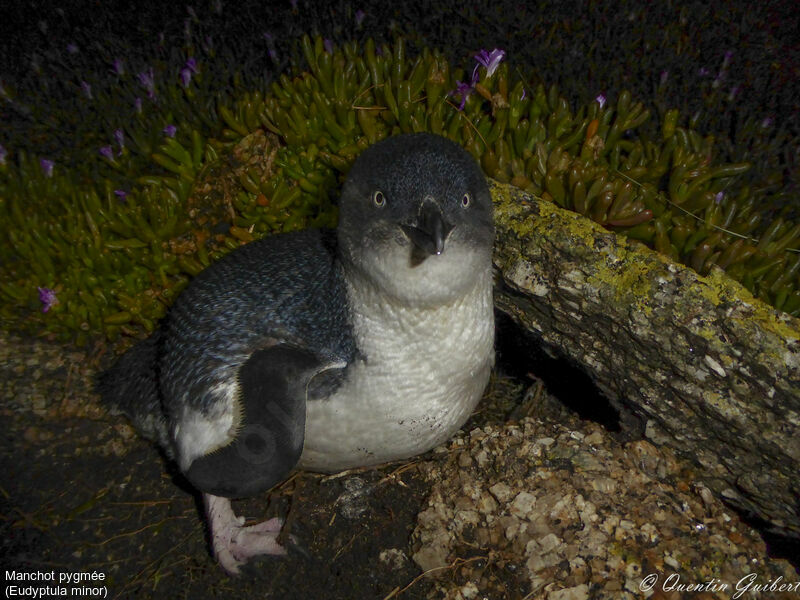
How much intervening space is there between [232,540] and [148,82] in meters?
2.91

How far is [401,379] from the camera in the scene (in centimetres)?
238

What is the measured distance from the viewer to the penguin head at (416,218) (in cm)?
203

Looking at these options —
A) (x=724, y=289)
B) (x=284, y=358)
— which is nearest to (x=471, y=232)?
(x=284, y=358)

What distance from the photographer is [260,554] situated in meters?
2.59

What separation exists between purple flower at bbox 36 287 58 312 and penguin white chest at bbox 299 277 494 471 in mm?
1834

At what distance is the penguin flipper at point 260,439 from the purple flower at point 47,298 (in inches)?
69.2

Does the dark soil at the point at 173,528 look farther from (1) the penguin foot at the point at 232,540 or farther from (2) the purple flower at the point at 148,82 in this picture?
(2) the purple flower at the point at 148,82

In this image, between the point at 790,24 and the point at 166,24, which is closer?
the point at 790,24

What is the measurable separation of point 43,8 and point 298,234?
13.5 feet

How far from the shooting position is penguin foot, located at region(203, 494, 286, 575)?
2.58 meters

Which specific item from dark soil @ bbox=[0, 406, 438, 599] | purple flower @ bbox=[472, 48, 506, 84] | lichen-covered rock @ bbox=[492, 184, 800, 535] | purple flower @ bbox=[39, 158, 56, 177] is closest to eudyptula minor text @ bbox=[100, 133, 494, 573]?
dark soil @ bbox=[0, 406, 438, 599]

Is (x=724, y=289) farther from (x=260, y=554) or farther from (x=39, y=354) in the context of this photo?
(x=39, y=354)

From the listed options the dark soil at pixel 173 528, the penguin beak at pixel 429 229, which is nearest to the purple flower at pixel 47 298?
the dark soil at pixel 173 528

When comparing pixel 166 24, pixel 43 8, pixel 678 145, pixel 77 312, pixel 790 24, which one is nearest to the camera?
pixel 678 145
